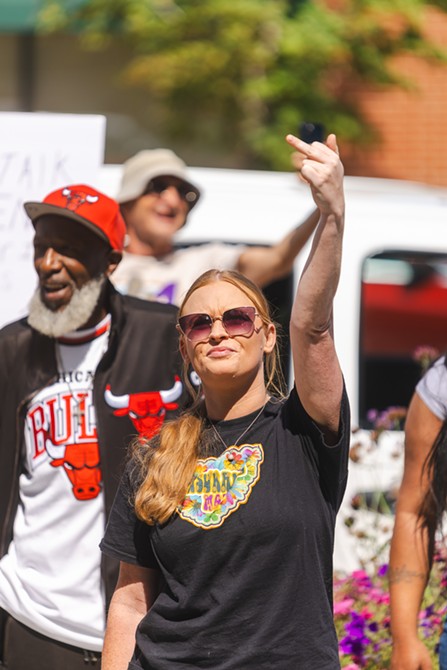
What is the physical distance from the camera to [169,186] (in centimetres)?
541

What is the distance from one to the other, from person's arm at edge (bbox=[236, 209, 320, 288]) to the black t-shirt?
1964 mm

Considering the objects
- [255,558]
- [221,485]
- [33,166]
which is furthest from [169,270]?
[255,558]

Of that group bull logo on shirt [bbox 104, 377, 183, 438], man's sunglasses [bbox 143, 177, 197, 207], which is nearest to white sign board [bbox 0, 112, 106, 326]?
man's sunglasses [bbox 143, 177, 197, 207]

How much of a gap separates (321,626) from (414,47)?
8938 mm

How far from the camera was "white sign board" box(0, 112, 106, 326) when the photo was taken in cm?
480

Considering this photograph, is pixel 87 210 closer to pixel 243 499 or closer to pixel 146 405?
pixel 146 405

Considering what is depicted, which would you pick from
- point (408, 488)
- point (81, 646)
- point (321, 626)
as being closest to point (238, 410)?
point (321, 626)

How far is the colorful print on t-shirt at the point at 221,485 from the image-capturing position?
2699mm

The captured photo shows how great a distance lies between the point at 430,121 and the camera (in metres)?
12.7

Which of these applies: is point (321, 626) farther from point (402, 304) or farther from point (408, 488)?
point (402, 304)

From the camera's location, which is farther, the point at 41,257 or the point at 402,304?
the point at 402,304

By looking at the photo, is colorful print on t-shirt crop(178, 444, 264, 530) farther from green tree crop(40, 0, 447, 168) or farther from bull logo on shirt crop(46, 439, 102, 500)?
green tree crop(40, 0, 447, 168)

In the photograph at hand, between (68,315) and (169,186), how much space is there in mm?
1866

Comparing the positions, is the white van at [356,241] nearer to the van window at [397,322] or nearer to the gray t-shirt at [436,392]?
the van window at [397,322]
